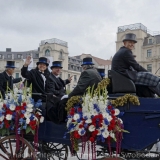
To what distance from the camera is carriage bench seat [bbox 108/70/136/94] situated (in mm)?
4020

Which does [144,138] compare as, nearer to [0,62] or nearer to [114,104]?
[114,104]

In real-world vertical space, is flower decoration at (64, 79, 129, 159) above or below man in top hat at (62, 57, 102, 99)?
below

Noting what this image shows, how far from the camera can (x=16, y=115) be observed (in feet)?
14.7

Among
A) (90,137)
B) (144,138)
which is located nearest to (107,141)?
(90,137)

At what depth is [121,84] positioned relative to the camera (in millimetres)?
4086

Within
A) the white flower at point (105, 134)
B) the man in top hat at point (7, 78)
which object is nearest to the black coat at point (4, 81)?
the man in top hat at point (7, 78)

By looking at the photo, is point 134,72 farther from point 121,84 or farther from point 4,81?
point 4,81

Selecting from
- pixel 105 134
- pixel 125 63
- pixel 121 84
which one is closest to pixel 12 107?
pixel 105 134

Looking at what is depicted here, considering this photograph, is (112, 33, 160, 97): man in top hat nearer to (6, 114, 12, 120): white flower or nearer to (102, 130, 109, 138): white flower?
(102, 130, 109, 138): white flower

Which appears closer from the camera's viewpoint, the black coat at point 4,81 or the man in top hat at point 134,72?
the man in top hat at point 134,72

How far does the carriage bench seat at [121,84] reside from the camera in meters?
4.02

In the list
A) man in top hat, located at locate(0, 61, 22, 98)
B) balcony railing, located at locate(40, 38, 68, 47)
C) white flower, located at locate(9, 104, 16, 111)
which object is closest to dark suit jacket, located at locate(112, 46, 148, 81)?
white flower, located at locate(9, 104, 16, 111)

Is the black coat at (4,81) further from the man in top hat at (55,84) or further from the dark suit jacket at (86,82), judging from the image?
the dark suit jacket at (86,82)

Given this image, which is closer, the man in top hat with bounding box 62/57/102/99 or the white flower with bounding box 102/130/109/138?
the white flower with bounding box 102/130/109/138
